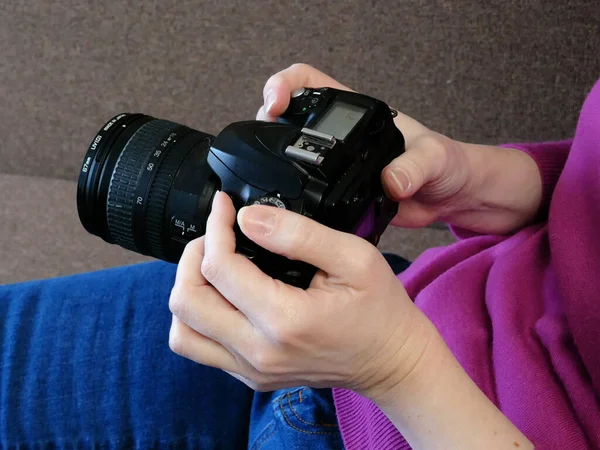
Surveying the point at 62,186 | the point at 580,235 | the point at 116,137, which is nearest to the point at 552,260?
the point at 580,235

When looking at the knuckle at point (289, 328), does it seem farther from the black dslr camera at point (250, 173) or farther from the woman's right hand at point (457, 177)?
the woman's right hand at point (457, 177)

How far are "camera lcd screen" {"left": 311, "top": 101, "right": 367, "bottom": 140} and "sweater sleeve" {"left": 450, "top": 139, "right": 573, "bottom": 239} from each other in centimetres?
25

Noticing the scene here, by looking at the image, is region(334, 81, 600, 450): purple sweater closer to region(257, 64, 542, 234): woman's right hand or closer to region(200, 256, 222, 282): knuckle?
region(257, 64, 542, 234): woman's right hand

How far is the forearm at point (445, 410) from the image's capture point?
0.44 meters

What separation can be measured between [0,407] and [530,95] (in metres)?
0.77

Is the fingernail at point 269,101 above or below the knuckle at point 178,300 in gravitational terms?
above

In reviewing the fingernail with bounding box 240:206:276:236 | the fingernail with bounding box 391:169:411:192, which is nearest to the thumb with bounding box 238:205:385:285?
the fingernail with bounding box 240:206:276:236

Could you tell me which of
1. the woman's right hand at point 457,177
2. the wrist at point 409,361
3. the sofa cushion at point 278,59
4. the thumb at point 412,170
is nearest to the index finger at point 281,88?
the woman's right hand at point 457,177

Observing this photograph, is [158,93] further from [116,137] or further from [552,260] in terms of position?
[552,260]

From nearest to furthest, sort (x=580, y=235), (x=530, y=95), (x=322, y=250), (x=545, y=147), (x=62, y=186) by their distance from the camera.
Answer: (x=322, y=250) → (x=580, y=235) → (x=545, y=147) → (x=530, y=95) → (x=62, y=186)

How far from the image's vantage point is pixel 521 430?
48 centimetres

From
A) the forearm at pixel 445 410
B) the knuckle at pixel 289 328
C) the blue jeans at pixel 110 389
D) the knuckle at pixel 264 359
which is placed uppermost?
the knuckle at pixel 289 328

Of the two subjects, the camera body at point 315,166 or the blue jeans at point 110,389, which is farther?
the blue jeans at point 110,389

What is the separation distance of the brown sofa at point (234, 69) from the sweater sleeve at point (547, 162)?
26 centimetres
